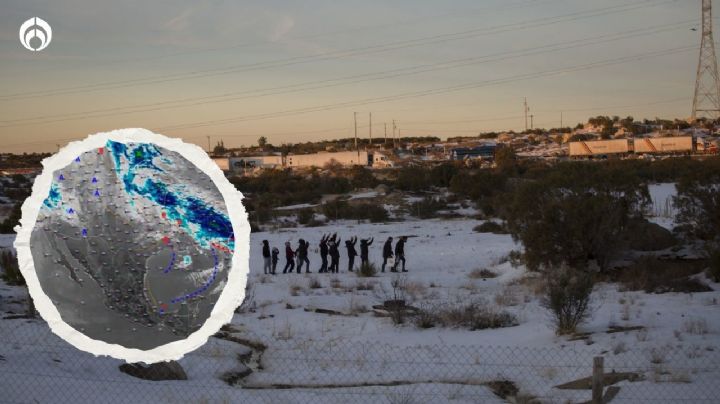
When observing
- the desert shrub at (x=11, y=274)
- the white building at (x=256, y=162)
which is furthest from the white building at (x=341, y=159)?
the desert shrub at (x=11, y=274)

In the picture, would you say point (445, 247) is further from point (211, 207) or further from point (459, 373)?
point (211, 207)

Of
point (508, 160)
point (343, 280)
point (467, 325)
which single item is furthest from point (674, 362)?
point (508, 160)

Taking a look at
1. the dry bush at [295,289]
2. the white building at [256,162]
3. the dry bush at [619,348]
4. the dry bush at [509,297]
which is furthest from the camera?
the white building at [256,162]

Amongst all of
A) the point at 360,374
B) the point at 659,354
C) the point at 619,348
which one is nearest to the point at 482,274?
the point at 619,348

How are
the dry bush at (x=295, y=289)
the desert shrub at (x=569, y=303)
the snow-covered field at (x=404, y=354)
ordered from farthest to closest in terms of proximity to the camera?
the dry bush at (x=295, y=289) → the desert shrub at (x=569, y=303) → the snow-covered field at (x=404, y=354)

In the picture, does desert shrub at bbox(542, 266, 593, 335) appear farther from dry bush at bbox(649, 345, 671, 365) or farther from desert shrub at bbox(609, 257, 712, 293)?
desert shrub at bbox(609, 257, 712, 293)

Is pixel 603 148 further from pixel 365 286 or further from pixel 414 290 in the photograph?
pixel 414 290

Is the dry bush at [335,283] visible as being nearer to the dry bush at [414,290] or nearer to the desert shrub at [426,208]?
the dry bush at [414,290]
